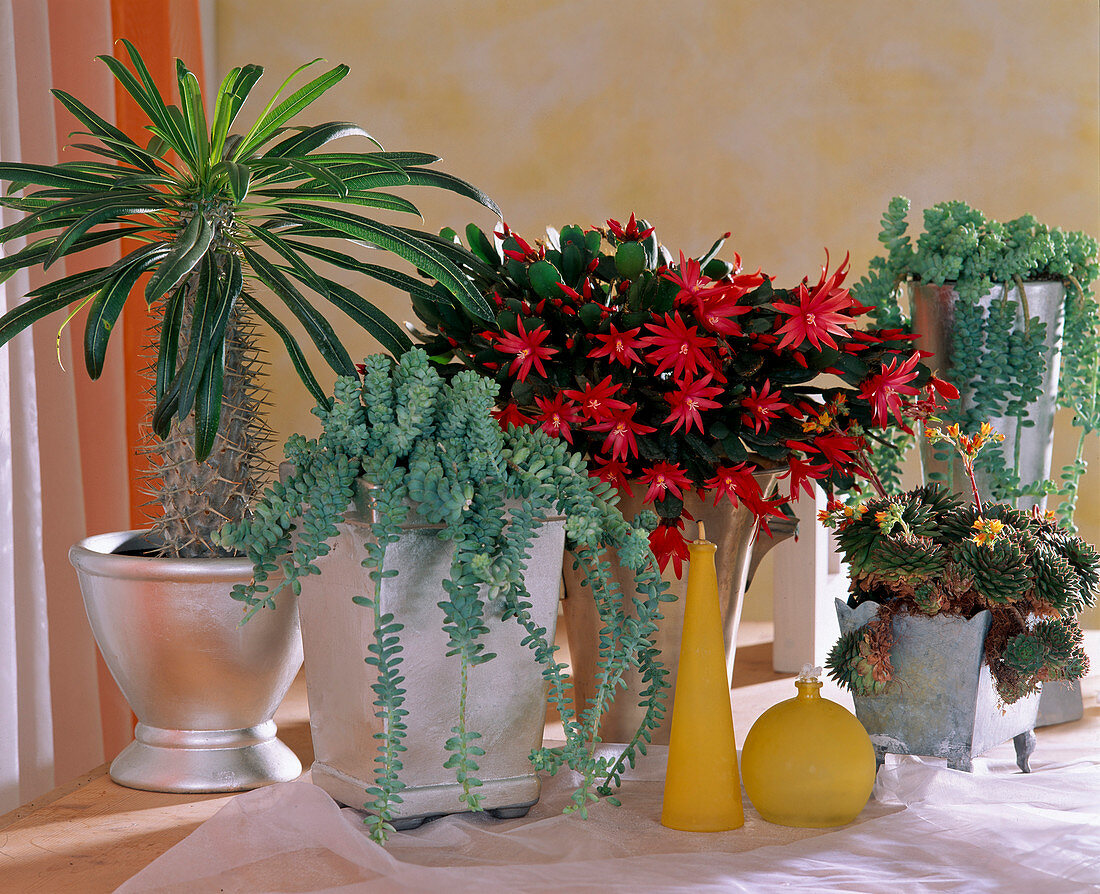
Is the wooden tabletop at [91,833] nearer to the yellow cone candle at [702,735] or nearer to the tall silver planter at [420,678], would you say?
the tall silver planter at [420,678]

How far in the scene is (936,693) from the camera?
0.81 metres

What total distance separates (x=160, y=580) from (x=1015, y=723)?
67 centimetres

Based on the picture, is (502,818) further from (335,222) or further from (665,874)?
(335,222)

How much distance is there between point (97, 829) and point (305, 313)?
0.41 m

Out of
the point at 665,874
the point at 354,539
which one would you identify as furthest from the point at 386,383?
the point at 665,874

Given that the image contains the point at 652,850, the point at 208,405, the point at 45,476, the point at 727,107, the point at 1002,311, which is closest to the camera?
the point at 652,850

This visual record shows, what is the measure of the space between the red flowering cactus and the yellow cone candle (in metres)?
0.07

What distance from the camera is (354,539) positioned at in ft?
2.33

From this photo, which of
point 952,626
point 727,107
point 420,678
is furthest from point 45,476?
point 727,107

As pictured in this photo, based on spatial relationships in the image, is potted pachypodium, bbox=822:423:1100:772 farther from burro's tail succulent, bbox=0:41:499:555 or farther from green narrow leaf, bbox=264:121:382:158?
green narrow leaf, bbox=264:121:382:158

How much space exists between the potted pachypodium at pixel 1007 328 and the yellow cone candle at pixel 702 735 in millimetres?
391

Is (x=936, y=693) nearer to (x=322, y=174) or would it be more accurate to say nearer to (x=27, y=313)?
(x=322, y=174)

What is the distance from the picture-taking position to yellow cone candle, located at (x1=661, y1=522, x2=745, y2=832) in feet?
2.39

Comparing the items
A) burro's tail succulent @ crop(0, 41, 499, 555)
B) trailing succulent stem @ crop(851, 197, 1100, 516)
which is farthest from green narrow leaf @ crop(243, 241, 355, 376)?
trailing succulent stem @ crop(851, 197, 1100, 516)
